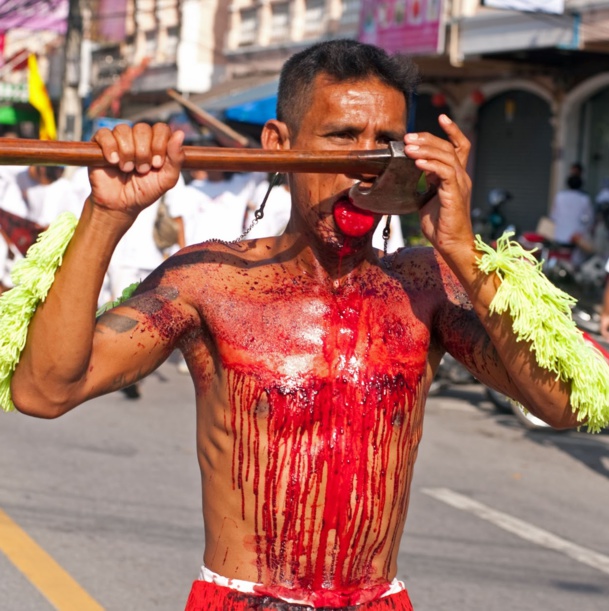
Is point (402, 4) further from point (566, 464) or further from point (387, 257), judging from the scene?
point (387, 257)

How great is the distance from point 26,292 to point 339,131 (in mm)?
674

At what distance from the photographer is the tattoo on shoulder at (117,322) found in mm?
2176

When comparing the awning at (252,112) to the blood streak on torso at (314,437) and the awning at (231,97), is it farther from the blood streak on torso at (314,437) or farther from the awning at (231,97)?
the blood streak on torso at (314,437)

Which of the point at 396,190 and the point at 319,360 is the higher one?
the point at 396,190

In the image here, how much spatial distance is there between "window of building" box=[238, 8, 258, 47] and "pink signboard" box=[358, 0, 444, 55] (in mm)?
6705

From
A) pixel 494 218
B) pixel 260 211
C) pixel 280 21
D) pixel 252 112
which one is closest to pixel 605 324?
pixel 260 211

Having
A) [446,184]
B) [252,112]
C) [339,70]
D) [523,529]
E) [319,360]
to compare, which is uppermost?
[339,70]

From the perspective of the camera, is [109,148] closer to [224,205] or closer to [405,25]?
[224,205]

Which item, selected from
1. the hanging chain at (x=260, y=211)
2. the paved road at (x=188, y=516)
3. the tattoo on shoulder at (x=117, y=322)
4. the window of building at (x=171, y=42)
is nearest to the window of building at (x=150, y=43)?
the window of building at (x=171, y=42)

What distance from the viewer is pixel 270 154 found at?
205 centimetres

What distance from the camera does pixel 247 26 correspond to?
82.8 ft

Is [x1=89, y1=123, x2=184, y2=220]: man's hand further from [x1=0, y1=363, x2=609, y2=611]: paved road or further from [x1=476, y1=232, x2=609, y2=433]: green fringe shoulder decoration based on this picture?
[x1=0, y1=363, x2=609, y2=611]: paved road

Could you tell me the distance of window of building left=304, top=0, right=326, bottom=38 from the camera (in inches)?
876

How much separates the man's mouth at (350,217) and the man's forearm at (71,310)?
1.46ft
